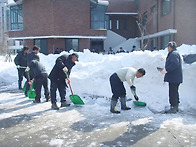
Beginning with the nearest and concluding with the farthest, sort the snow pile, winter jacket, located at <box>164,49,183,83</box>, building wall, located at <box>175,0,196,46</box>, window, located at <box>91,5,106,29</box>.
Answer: winter jacket, located at <box>164,49,183,83</box>
the snow pile
building wall, located at <box>175,0,196,46</box>
window, located at <box>91,5,106,29</box>

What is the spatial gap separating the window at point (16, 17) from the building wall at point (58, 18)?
2234mm

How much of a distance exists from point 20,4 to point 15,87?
60.8ft

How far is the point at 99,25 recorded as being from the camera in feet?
82.4

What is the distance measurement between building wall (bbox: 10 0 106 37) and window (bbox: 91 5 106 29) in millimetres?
901

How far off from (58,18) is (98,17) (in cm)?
448

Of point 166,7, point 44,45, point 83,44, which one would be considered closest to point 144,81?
→ point 166,7

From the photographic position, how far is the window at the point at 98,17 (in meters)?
25.1

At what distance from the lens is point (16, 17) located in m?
26.7

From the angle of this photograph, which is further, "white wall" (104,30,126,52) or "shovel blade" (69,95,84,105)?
"white wall" (104,30,126,52)

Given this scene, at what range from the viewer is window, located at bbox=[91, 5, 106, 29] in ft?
82.3

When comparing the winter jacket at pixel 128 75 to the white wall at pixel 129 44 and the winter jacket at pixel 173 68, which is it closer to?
the winter jacket at pixel 173 68

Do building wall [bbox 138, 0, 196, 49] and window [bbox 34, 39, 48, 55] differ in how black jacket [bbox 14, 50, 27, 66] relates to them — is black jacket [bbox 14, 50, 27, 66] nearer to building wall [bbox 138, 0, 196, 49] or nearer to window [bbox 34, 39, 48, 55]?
building wall [bbox 138, 0, 196, 49]

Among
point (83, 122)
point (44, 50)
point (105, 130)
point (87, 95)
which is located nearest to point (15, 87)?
point (87, 95)

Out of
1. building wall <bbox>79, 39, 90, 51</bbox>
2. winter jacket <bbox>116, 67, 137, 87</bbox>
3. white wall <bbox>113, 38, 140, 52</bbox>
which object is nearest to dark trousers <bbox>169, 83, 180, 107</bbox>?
winter jacket <bbox>116, 67, 137, 87</bbox>
